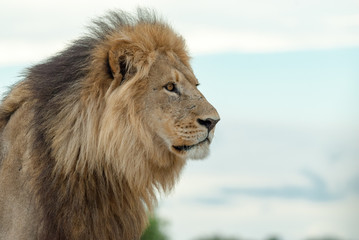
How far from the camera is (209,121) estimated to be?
235 inches

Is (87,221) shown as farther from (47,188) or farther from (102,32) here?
(102,32)

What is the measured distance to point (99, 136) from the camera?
20.0 ft

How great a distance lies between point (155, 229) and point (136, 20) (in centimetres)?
1183

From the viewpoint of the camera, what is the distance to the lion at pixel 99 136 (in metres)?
6.05

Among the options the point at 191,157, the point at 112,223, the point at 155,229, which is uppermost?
the point at 191,157

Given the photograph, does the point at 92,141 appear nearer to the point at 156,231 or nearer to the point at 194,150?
the point at 194,150

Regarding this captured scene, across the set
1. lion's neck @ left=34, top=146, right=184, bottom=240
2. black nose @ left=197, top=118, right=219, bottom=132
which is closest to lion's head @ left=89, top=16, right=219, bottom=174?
black nose @ left=197, top=118, right=219, bottom=132

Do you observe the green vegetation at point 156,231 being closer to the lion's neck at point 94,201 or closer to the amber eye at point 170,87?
the lion's neck at point 94,201

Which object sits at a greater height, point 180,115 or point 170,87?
point 170,87

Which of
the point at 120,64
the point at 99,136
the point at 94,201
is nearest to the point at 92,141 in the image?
the point at 99,136

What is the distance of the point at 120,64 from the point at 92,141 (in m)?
0.63

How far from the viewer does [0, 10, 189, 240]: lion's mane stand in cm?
608

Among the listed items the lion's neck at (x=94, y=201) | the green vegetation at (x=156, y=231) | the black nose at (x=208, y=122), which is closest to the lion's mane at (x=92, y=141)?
the lion's neck at (x=94, y=201)

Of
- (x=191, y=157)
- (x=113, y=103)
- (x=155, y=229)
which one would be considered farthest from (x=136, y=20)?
(x=155, y=229)
